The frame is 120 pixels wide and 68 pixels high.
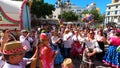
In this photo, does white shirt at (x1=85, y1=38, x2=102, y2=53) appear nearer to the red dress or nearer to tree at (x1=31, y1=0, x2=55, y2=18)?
the red dress

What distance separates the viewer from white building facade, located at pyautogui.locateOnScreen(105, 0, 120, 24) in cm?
9231

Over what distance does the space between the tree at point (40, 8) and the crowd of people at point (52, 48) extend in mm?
42261

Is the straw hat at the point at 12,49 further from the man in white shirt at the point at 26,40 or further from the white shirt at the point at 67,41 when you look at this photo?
the white shirt at the point at 67,41

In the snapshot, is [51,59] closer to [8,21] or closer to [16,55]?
[16,55]

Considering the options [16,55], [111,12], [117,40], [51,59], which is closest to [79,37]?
[117,40]

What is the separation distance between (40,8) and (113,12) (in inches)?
1852

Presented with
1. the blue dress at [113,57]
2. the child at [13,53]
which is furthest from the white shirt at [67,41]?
the child at [13,53]

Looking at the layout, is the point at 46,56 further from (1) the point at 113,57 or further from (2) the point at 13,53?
(1) the point at 113,57

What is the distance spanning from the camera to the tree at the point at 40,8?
54.8 metres

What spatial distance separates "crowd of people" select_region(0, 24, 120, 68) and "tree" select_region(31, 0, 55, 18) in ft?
139

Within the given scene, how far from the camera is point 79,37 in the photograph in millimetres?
10430

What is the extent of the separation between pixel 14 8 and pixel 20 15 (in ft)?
1.66

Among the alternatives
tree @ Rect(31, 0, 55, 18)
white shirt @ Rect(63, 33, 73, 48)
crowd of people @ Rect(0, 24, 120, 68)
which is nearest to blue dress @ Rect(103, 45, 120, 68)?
crowd of people @ Rect(0, 24, 120, 68)

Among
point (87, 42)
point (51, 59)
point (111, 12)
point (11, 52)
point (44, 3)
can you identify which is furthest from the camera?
point (111, 12)
